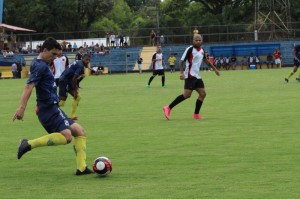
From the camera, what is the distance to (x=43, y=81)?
364 inches

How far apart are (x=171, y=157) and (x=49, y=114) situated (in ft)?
7.05

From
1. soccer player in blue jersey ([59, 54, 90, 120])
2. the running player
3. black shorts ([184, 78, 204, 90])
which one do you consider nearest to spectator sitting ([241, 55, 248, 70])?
the running player

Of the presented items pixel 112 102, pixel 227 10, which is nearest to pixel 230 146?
pixel 112 102

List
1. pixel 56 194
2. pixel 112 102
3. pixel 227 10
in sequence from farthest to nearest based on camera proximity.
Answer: pixel 227 10
pixel 112 102
pixel 56 194

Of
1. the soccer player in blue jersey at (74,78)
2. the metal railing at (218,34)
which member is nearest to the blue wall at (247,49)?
the metal railing at (218,34)

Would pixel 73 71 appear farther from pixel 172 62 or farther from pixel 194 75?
pixel 172 62

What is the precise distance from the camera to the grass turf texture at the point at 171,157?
796 centimetres

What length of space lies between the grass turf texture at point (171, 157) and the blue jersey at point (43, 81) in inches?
38.8

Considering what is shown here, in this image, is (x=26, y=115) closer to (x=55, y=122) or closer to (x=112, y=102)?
(x=112, y=102)

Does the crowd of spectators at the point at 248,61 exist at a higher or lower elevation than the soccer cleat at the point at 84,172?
higher

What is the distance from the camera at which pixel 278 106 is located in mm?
19391

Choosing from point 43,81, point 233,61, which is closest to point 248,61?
point 233,61

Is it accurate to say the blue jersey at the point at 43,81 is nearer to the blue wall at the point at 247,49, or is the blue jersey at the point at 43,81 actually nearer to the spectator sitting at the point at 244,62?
the spectator sitting at the point at 244,62

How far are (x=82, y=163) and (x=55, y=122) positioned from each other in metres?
0.64
